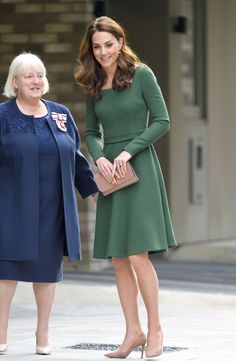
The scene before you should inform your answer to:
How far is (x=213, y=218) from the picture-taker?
16141 mm

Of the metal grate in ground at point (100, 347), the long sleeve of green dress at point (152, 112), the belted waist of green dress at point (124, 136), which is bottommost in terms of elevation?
the metal grate in ground at point (100, 347)

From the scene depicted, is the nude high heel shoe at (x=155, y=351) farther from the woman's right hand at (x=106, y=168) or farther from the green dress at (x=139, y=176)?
the woman's right hand at (x=106, y=168)

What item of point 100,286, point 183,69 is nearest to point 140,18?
point 183,69

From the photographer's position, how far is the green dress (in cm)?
725

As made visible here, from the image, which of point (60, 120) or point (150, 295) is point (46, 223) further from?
point (150, 295)

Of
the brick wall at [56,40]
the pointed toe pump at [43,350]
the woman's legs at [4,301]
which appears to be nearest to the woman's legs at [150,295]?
the pointed toe pump at [43,350]

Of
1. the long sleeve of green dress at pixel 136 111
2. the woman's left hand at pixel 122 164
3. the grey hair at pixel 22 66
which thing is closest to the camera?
the woman's left hand at pixel 122 164

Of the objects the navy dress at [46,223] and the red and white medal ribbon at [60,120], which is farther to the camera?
the red and white medal ribbon at [60,120]

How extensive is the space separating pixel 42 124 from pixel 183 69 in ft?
26.8

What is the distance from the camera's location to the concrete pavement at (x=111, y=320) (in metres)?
7.57

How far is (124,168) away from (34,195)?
55 cm

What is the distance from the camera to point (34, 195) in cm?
733

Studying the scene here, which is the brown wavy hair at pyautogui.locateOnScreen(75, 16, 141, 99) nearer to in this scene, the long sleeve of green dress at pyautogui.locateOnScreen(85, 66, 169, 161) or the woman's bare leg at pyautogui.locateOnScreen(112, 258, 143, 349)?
the long sleeve of green dress at pyautogui.locateOnScreen(85, 66, 169, 161)

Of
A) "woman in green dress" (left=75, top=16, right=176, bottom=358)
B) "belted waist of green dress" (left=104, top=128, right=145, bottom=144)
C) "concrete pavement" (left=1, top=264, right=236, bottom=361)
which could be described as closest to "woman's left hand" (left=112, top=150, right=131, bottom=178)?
"woman in green dress" (left=75, top=16, right=176, bottom=358)
